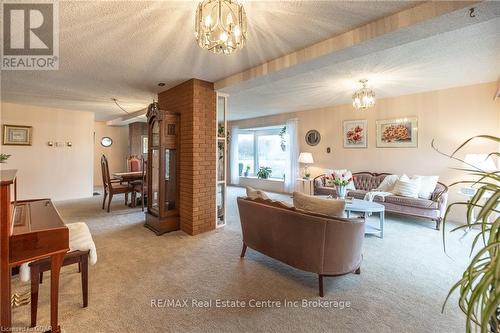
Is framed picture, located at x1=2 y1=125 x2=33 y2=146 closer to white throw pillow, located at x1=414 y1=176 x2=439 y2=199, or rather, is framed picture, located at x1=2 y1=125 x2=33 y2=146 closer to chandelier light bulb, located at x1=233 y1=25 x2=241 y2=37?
chandelier light bulb, located at x1=233 y1=25 x2=241 y2=37

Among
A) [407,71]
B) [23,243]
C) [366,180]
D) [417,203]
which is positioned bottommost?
[417,203]

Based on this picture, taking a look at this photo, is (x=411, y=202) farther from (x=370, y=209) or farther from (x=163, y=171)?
(x=163, y=171)

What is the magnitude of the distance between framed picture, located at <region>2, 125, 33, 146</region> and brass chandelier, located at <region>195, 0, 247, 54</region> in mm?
6223

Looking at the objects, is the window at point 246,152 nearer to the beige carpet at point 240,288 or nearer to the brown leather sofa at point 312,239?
the beige carpet at point 240,288

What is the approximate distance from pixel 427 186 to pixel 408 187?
33cm

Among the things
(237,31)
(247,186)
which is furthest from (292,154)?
(237,31)

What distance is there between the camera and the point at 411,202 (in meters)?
4.18

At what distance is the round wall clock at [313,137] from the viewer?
6500mm

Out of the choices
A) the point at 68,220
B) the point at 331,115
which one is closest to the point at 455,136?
the point at 331,115

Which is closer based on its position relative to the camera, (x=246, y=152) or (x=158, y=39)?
(x=158, y=39)

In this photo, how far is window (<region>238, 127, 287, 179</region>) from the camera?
8156 millimetres

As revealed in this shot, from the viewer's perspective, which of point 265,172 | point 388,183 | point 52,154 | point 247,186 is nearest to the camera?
point 247,186

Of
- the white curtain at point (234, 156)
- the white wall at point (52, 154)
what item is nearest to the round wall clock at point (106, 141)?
the white wall at point (52, 154)

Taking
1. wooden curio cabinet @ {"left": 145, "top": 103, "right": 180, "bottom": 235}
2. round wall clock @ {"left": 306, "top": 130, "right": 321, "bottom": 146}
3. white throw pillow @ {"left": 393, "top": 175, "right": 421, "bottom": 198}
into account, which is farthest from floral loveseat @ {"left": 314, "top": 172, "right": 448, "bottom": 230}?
wooden curio cabinet @ {"left": 145, "top": 103, "right": 180, "bottom": 235}
